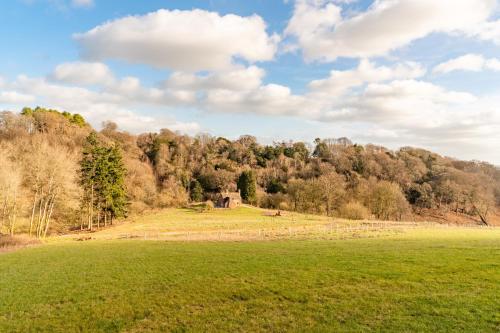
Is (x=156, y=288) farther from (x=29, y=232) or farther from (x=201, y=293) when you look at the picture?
(x=29, y=232)

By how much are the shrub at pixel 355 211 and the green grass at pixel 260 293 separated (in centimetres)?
5694

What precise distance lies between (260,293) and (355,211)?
7047cm

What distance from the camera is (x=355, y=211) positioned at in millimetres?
81250

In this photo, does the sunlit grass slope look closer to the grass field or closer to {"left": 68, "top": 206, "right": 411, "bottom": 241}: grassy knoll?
{"left": 68, "top": 206, "right": 411, "bottom": 241}: grassy knoll

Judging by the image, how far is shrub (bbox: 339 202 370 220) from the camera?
264 ft

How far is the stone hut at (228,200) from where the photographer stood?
3760 inches

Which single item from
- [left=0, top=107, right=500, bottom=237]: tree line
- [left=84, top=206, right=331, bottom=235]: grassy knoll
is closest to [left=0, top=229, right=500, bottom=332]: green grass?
[left=0, top=107, right=500, bottom=237]: tree line

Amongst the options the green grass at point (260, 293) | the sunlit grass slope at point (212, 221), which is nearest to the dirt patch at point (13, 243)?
the sunlit grass slope at point (212, 221)

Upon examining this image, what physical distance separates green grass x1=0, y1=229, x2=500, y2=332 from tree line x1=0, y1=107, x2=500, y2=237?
29.7 meters

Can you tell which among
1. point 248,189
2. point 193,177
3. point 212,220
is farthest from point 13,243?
point 193,177

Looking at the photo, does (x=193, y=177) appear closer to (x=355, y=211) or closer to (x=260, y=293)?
(x=355, y=211)

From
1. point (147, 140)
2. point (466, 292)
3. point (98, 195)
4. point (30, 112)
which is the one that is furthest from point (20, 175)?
point (147, 140)

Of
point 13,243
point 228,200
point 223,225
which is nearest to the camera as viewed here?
point 13,243

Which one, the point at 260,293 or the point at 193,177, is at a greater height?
→ the point at 193,177
